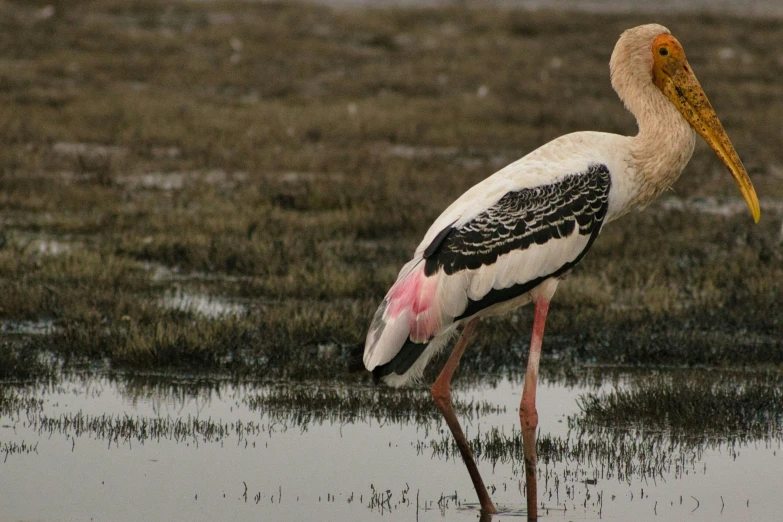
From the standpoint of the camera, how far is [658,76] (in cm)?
627

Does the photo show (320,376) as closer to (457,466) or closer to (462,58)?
(457,466)

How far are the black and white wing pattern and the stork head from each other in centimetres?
59

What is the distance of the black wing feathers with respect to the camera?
5770 millimetres

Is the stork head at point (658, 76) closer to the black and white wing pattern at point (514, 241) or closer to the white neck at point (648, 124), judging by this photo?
the white neck at point (648, 124)

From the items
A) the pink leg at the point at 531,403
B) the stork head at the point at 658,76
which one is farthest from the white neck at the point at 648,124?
the pink leg at the point at 531,403

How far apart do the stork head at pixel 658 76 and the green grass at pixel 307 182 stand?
8.02ft

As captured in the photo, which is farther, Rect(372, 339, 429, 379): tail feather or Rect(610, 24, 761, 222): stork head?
Rect(610, 24, 761, 222): stork head

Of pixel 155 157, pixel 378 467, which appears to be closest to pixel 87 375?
pixel 378 467

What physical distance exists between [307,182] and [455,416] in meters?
8.84

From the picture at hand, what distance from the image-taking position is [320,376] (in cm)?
773

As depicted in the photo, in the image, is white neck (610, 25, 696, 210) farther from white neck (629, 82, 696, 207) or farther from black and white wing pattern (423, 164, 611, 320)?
black and white wing pattern (423, 164, 611, 320)

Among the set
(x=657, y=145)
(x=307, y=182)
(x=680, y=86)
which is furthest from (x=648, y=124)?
(x=307, y=182)

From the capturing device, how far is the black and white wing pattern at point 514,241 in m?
5.77

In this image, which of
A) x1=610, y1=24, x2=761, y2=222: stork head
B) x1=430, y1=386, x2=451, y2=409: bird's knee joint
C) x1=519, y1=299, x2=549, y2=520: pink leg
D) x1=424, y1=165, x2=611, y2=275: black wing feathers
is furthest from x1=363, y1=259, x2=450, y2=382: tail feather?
x1=610, y1=24, x2=761, y2=222: stork head
